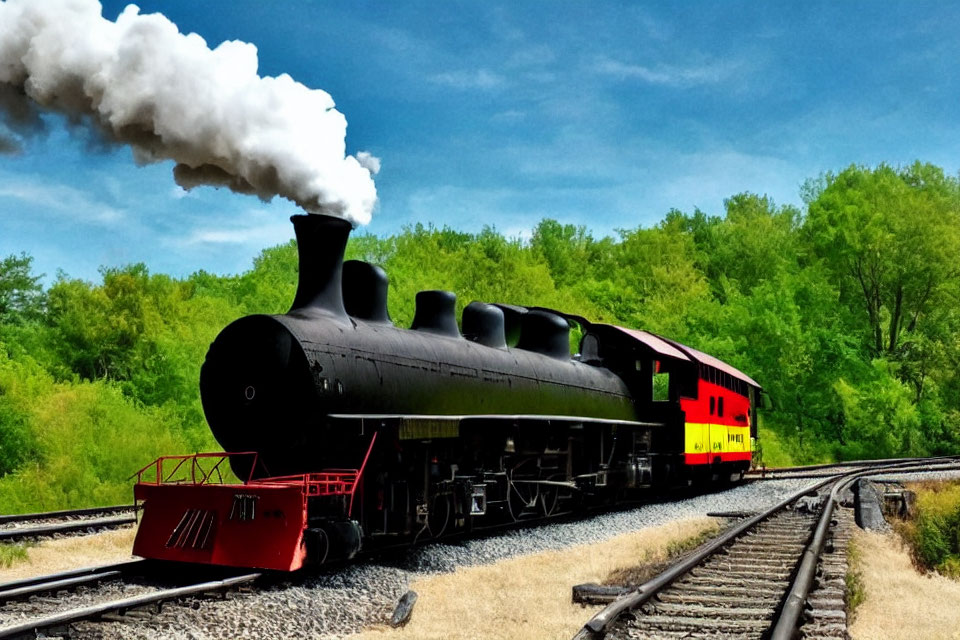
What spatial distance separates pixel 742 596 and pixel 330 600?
335cm

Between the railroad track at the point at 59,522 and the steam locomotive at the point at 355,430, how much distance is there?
10.0 feet

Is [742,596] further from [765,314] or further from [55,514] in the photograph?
[765,314]

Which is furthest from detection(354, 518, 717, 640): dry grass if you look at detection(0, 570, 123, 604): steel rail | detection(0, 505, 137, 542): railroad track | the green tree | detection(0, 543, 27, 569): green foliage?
the green tree

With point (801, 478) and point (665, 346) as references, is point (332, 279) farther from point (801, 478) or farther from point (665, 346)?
point (801, 478)

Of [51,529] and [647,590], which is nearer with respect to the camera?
[647,590]

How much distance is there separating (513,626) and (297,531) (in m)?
2.36

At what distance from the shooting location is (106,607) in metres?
6.39

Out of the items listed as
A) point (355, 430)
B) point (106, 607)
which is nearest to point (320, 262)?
point (355, 430)

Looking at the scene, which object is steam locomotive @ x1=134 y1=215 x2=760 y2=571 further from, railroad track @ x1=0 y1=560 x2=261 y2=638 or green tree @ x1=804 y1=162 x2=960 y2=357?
green tree @ x1=804 y1=162 x2=960 y2=357

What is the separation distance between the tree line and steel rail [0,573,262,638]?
17.9 metres

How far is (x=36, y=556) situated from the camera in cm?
1062

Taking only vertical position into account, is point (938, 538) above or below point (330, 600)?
above

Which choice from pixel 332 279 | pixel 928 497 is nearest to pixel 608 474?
pixel 928 497

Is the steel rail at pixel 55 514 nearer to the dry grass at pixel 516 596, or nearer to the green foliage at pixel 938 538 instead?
the dry grass at pixel 516 596
